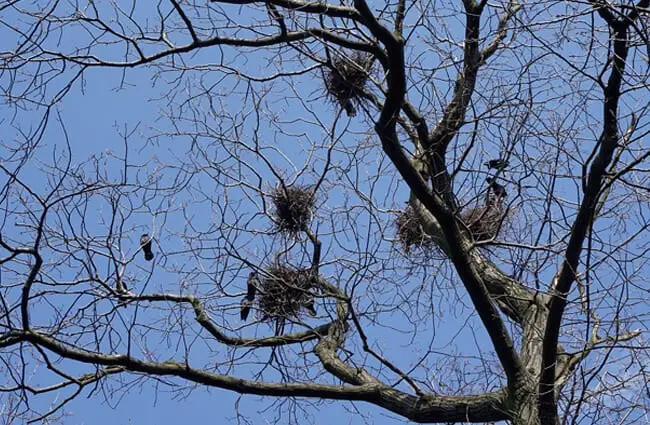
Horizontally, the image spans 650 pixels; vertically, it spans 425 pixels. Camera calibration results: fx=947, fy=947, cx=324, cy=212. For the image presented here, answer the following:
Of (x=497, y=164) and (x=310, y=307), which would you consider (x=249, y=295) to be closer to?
(x=310, y=307)

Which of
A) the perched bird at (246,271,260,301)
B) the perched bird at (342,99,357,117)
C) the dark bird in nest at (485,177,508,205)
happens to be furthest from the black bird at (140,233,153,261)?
the dark bird in nest at (485,177,508,205)

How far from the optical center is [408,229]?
7.07m

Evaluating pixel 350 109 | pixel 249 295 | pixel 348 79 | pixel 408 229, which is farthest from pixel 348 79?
pixel 249 295

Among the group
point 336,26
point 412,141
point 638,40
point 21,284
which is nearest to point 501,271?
point 412,141

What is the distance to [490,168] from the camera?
5.45 meters

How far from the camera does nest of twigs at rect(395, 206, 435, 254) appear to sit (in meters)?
7.02

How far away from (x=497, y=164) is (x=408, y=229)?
6.22 ft

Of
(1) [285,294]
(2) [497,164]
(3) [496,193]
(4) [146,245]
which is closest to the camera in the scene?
(2) [497,164]

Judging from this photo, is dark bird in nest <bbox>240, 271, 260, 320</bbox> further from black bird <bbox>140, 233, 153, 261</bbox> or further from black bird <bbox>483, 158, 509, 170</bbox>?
black bird <bbox>483, 158, 509, 170</bbox>

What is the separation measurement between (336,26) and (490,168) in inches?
47.4

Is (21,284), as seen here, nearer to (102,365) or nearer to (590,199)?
(102,365)

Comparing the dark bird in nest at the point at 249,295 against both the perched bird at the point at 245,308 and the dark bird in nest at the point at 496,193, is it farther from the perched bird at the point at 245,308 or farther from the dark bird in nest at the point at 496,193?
the dark bird in nest at the point at 496,193

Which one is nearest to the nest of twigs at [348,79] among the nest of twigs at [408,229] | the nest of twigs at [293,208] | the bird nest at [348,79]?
the bird nest at [348,79]

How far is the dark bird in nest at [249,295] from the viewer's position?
263 inches
